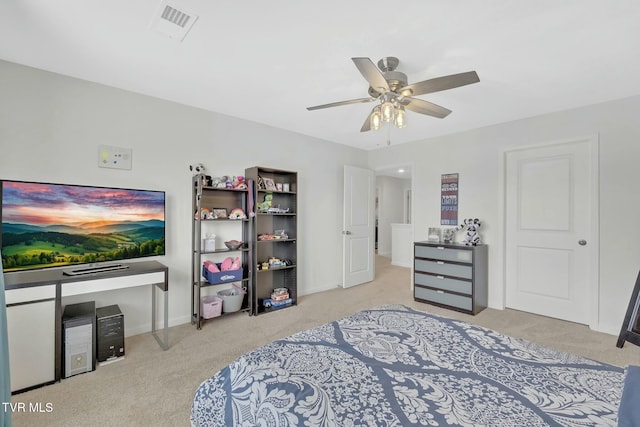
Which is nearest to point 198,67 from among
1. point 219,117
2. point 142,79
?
point 142,79

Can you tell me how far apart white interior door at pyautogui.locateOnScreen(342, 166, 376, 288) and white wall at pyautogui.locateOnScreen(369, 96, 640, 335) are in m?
0.79

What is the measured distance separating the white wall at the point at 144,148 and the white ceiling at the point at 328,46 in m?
0.20

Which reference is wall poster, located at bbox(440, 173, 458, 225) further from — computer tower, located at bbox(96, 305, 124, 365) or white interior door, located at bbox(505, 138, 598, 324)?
computer tower, located at bbox(96, 305, 124, 365)

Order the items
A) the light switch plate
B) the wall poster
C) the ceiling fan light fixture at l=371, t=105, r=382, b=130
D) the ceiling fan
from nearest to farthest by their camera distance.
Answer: the ceiling fan → the ceiling fan light fixture at l=371, t=105, r=382, b=130 → the light switch plate → the wall poster

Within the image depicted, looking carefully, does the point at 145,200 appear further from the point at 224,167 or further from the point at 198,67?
the point at 198,67

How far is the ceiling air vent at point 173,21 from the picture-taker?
65.4 inches

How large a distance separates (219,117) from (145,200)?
1.31 m

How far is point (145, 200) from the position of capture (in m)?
2.77

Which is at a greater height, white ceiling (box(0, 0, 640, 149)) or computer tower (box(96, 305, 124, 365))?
white ceiling (box(0, 0, 640, 149))

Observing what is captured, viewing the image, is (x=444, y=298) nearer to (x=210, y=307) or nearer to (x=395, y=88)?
(x=395, y=88)

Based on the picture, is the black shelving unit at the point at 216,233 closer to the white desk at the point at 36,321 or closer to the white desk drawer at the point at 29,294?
the white desk at the point at 36,321

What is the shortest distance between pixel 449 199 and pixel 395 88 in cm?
256

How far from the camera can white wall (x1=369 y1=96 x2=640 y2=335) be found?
2816 mm

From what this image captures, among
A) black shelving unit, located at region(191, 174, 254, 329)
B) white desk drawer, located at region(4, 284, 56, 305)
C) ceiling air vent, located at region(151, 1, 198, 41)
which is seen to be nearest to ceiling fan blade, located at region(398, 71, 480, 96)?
ceiling air vent, located at region(151, 1, 198, 41)
